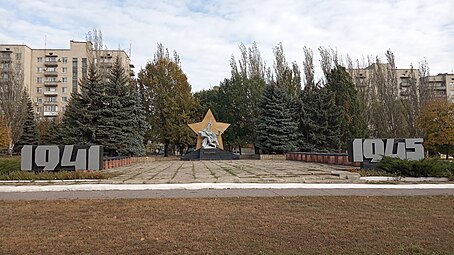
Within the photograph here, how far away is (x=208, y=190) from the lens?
11867mm

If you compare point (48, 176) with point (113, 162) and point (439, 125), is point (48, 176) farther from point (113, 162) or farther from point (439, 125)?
point (439, 125)

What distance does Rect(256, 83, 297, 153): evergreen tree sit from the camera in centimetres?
3941

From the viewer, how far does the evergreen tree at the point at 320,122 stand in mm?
38500

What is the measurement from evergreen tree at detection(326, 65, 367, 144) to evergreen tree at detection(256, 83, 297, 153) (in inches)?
203

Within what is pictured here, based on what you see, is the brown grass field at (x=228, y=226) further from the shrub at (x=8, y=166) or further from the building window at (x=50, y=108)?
the building window at (x=50, y=108)

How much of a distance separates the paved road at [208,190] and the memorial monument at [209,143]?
82.5 ft

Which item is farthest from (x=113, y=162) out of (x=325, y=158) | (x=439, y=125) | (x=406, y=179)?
(x=439, y=125)

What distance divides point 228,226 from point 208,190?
5.10 meters

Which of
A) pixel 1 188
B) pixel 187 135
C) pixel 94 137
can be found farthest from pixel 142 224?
pixel 187 135

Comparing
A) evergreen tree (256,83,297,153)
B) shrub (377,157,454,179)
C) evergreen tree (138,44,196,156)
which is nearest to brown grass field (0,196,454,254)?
shrub (377,157,454,179)

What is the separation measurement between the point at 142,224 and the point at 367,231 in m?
3.84

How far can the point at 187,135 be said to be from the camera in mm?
44188

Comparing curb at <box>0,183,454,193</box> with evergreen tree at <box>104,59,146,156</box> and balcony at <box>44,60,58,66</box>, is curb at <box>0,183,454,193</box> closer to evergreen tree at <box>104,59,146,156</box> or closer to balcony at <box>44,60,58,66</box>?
evergreen tree at <box>104,59,146,156</box>

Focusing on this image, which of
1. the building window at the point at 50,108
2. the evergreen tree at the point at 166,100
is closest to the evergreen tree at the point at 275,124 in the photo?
the evergreen tree at the point at 166,100
